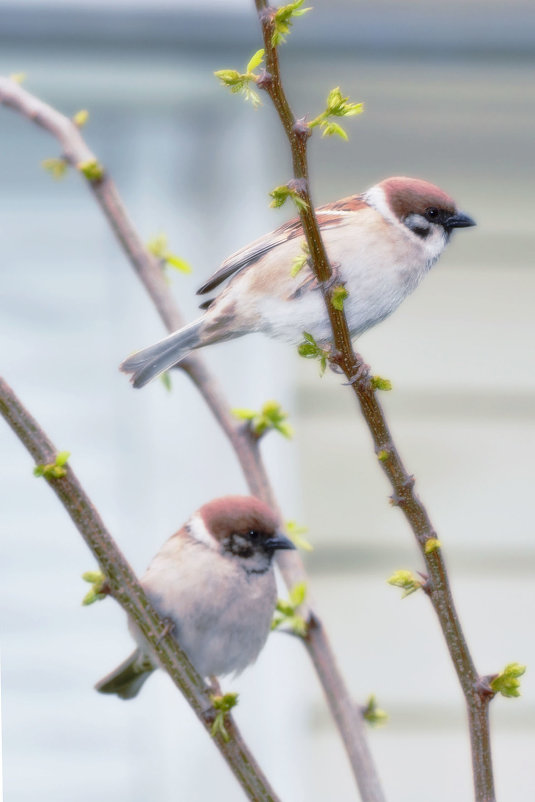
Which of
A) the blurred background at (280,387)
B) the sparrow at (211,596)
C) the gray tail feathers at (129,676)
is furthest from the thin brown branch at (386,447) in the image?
the blurred background at (280,387)

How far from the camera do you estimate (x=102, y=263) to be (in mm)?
2027

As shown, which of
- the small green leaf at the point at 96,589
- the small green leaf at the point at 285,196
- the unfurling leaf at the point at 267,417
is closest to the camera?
the small green leaf at the point at 285,196

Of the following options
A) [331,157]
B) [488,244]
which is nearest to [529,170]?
[488,244]

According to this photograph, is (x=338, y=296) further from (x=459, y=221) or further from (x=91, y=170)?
(x=91, y=170)

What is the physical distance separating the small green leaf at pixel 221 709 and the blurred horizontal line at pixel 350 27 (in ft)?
4.46

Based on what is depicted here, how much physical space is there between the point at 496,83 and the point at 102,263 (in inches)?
32.6

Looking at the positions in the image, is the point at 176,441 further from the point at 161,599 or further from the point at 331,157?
the point at 161,599

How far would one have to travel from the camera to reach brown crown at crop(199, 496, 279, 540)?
0.91 m

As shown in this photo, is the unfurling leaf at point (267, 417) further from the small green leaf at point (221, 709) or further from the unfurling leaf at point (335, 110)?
the unfurling leaf at point (335, 110)

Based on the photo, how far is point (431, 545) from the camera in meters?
0.59

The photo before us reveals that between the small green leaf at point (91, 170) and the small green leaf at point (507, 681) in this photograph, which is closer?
the small green leaf at point (507, 681)

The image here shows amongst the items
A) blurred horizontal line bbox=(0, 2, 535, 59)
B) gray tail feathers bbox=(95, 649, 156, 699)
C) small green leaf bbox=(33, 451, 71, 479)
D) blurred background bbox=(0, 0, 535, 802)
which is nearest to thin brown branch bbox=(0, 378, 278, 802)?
small green leaf bbox=(33, 451, 71, 479)

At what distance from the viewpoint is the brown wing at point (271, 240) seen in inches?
23.7

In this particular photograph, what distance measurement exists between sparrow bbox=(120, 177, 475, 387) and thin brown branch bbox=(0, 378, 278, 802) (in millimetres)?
113
